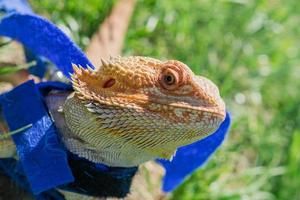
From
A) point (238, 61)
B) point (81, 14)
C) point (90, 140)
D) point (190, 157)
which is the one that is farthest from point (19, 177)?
point (238, 61)

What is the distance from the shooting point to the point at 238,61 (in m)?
3.38

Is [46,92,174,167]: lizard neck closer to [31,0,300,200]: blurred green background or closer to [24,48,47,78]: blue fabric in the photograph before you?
[24,48,47,78]: blue fabric

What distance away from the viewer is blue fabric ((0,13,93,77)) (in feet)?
6.30

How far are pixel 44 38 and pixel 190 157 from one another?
0.58 metres

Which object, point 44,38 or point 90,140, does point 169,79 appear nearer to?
point 90,140

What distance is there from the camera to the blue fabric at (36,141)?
1747 millimetres

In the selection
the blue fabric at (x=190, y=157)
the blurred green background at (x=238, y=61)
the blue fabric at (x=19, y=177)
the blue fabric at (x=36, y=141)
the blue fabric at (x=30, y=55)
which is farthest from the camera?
the blurred green background at (x=238, y=61)

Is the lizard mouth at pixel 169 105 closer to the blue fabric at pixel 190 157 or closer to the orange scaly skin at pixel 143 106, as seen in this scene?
the orange scaly skin at pixel 143 106

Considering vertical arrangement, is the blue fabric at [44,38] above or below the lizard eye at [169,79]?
below

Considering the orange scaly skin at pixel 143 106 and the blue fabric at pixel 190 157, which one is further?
the blue fabric at pixel 190 157

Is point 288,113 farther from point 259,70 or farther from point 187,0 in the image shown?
point 187,0

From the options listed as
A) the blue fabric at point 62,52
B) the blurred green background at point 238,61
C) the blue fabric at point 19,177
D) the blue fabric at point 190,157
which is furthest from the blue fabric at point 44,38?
the blurred green background at point 238,61

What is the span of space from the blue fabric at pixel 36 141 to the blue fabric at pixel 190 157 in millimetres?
467

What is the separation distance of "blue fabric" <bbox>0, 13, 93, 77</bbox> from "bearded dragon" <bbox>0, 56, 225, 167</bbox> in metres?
0.21
